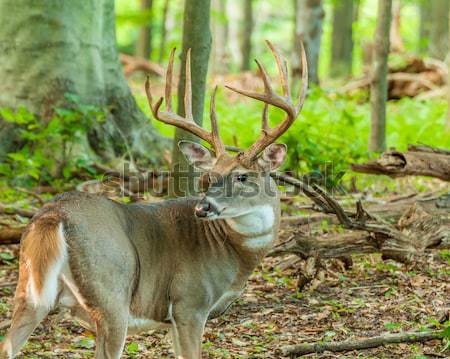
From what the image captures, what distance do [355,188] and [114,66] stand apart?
3.45 metres

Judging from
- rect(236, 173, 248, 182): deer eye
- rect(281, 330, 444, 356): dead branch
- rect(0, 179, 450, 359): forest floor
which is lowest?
rect(0, 179, 450, 359): forest floor

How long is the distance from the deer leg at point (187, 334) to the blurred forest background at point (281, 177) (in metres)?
0.57

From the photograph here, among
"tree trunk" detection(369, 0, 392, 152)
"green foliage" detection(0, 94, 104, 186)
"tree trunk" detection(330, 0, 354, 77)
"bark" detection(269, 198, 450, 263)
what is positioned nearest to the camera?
"bark" detection(269, 198, 450, 263)

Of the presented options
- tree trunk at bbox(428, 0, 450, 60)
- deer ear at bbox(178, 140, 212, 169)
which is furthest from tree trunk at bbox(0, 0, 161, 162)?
tree trunk at bbox(428, 0, 450, 60)

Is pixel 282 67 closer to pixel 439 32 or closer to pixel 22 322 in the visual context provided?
pixel 22 322

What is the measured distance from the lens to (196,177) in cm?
728

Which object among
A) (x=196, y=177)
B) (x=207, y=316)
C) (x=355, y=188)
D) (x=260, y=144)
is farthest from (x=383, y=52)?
(x=207, y=316)

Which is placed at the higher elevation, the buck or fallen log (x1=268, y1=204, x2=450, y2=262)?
the buck

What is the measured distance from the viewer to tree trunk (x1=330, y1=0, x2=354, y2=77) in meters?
21.2

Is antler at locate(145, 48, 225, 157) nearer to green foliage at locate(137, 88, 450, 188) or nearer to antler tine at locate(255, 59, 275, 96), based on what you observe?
antler tine at locate(255, 59, 275, 96)

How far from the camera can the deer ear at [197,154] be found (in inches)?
218

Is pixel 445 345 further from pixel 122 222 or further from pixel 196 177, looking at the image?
pixel 196 177

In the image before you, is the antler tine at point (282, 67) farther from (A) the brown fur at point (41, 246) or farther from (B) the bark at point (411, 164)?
(A) the brown fur at point (41, 246)

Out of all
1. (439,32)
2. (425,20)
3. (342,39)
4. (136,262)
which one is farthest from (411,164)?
(425,20)
